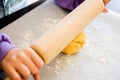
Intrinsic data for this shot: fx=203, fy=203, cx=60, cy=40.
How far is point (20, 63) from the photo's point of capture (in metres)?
0.27

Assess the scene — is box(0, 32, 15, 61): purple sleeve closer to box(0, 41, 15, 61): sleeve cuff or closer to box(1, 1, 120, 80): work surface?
box(0, 41, 15, 61): sleeve cuff

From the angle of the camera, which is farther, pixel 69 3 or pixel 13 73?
pixel 69 3

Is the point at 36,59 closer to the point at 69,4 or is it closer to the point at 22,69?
the point at 22,69

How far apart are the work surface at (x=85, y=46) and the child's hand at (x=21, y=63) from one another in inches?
5.4

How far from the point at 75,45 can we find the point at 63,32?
131 millimetres

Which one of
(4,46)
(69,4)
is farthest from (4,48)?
(69,4)

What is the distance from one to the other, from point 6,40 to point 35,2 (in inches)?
12.0

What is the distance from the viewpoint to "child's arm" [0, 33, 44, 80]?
264 mm

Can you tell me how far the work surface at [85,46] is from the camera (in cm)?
43

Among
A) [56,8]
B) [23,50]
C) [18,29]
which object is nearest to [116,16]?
[56,8]

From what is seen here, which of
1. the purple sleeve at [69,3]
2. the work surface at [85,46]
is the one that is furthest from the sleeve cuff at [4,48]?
the purple sleeve at [69,3]

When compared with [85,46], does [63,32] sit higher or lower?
higher

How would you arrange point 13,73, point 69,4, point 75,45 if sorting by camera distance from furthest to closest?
1. point 69,4
2. point 75,45
3. point 13,73

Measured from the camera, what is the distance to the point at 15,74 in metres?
0.26
